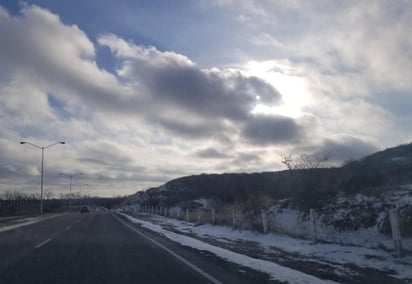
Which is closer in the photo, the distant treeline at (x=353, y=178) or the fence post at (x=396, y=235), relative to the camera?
the fence post at (x=396, y=235)

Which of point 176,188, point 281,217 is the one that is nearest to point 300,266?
point 281,217

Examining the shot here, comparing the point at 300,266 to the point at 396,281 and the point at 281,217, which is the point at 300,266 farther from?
the point at 281,217

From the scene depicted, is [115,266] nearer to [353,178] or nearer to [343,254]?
[343,254]

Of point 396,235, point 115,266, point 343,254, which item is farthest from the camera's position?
point 343,254

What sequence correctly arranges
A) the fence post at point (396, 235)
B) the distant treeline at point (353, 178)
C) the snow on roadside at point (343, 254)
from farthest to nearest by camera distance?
the distant treeline at point (353, 178) → the fence post at point (396, 235) → the snow on roadside at point (343, 254)

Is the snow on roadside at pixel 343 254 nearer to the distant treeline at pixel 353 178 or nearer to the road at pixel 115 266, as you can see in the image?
the distant treeline at pixel 353 178

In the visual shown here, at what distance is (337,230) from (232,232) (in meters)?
9.65

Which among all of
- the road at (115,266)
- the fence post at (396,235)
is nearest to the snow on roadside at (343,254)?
the fence post at (396,235)

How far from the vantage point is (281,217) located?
2409cm

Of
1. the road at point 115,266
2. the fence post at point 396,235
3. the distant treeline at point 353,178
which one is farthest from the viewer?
the distant treeline at point 353,178

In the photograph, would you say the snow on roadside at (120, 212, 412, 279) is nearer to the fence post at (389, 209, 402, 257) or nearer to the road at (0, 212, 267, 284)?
the fence post at (389, 209, 402, 257)

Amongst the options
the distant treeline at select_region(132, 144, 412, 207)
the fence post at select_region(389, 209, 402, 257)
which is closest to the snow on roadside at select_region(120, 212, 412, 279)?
the fence post at select_region(389, 209, 402, 257)

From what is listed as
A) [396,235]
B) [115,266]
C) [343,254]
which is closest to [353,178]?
[343,254]

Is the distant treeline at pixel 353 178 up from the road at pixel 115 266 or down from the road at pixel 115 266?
up
